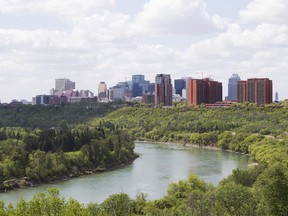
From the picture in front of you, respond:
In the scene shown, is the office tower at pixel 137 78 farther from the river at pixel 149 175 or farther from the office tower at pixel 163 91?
the river at pixel 149 175

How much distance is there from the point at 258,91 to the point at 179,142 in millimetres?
21988

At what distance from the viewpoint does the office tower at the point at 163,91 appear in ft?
275

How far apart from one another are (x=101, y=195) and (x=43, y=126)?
37.3 m

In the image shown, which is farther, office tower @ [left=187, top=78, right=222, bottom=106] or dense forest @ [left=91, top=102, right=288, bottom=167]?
office tower @ [left=187, top=78, right=222, bottom=106]

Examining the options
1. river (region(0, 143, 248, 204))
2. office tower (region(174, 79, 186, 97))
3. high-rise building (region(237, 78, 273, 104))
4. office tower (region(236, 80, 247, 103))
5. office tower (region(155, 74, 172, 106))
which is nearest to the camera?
river (region(0, 143, 248, 204))

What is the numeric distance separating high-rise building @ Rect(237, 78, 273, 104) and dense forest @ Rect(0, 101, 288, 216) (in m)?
6.88

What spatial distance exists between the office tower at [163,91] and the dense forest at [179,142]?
11.8 meters

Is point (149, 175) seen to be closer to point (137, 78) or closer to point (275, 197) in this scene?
point (275, 197)

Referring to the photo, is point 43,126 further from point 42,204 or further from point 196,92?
point 42,204

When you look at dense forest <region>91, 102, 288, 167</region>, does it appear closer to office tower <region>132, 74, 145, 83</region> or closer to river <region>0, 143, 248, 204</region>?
river <region>0, 143, 248, 204</region>

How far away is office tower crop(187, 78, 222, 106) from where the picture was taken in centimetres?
7569

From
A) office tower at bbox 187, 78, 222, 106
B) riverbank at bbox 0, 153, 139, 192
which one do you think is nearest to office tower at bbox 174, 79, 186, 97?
office tower at bbox 187, 78, 222, 106

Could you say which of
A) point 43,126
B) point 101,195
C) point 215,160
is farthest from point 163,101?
point 101,195

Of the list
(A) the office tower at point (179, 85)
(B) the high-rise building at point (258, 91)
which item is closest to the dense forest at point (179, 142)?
(B) the high-rise building at point (258, 91)
